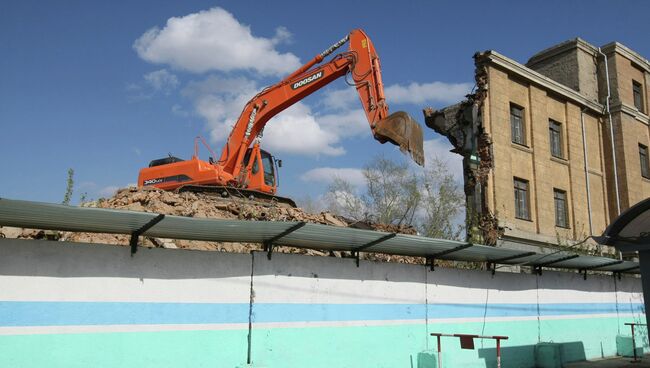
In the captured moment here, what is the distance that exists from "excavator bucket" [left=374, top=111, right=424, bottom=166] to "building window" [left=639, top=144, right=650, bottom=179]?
22470mm

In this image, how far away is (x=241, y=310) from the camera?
943cm

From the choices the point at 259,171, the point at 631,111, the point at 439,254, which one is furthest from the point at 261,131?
the point at 631,111

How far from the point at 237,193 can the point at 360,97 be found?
4.84 metres

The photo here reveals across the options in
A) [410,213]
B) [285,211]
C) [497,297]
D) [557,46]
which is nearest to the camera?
[497,297]

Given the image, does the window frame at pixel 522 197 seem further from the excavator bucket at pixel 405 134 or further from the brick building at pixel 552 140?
the excavator bucket at pixel 405 134

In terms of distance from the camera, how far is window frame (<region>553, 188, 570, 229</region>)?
26188 mm

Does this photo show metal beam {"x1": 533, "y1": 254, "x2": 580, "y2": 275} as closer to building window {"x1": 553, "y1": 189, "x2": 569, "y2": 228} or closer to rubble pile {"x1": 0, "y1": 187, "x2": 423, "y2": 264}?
rubble pile {"x1": 0, "y1": 187, "x2": 423, "y2": 264}

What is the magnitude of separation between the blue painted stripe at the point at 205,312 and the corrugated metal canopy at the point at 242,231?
1.11 m

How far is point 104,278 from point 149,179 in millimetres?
11297

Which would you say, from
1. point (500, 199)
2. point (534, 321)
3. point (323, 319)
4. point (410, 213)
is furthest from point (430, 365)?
point (410, 213)

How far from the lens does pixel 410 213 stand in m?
35.1

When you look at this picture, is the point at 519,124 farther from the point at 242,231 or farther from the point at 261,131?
the point at 242,231

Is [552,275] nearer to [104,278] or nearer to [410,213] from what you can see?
[104,278]

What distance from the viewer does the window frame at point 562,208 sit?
26.2m
